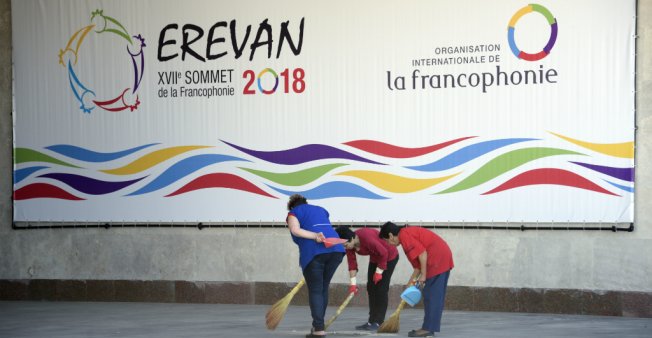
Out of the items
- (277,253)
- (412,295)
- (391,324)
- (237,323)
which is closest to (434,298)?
(412,295)

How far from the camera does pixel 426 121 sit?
56.3 ft

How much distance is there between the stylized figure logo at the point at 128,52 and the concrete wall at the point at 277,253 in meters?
1.12

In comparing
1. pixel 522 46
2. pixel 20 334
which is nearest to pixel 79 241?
pixel 20 334

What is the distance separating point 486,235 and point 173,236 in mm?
4852

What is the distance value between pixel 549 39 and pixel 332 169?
11.9ft

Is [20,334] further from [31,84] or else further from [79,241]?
[31,84]

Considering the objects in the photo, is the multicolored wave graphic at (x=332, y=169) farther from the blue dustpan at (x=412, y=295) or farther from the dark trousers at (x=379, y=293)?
the blue dustpan at (x=412, y=295)

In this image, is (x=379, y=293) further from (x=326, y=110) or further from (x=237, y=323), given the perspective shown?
(x=326, y=110)

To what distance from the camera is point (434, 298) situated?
13.6 metres

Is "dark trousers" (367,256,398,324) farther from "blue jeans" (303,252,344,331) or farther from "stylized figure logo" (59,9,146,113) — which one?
"stylized figure logo" (59,9,146,113)

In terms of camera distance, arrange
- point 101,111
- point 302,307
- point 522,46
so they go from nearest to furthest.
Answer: point 522,46
point 302,307
point 101,111

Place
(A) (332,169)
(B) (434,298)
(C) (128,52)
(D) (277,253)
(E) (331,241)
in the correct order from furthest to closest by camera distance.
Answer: (C) (128,52)
(D) (277,253)
(A) (332,169)
(B) (434,298)
(E) (331,241)

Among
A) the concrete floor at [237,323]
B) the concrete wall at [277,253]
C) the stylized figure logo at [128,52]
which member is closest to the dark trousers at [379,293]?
the concrete floor at [237,323]

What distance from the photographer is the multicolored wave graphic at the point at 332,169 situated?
53.7ft
